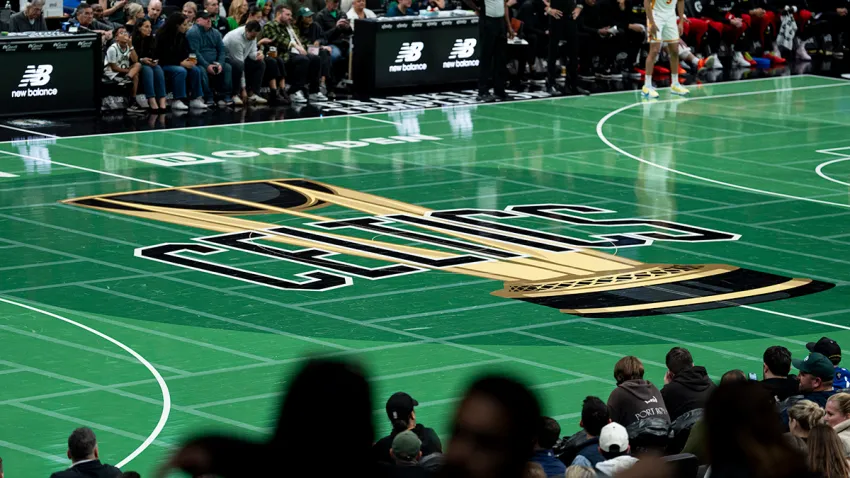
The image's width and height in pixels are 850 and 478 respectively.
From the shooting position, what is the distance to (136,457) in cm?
1009

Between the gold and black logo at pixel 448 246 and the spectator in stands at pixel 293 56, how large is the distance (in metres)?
6.79

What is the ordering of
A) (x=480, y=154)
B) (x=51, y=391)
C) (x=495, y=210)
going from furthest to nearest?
(x=480, y=154)
(x=495, y=210)
(x=51, y=391)

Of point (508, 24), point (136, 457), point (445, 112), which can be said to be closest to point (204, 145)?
point (445, 112)

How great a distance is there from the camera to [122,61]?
2386cm

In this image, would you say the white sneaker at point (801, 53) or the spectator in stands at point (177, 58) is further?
the white sneaker at point (801, 53)

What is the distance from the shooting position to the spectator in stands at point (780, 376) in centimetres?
968

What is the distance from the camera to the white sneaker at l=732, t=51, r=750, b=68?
3319cm

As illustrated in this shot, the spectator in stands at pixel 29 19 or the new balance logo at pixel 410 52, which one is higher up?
the spectator in stands at pixel 29 19

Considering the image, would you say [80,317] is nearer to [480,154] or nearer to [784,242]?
[784,242]

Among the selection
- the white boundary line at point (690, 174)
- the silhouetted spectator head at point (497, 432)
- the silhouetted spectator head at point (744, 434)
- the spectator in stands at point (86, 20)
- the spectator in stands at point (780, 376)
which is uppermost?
the silhouetted spectator head at point (497, 432)

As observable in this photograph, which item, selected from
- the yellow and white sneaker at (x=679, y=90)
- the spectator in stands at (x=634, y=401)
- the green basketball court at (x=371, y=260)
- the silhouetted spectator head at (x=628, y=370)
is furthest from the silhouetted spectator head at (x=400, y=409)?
the yellow and white sneaker at (x=679, y=90)

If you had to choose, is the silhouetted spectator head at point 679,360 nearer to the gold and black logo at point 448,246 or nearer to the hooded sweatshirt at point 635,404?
the hooded sweatshirt at point 635,404

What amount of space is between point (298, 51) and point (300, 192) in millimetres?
7495

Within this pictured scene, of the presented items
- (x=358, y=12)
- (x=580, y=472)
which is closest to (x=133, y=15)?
(x=358, y=12)
